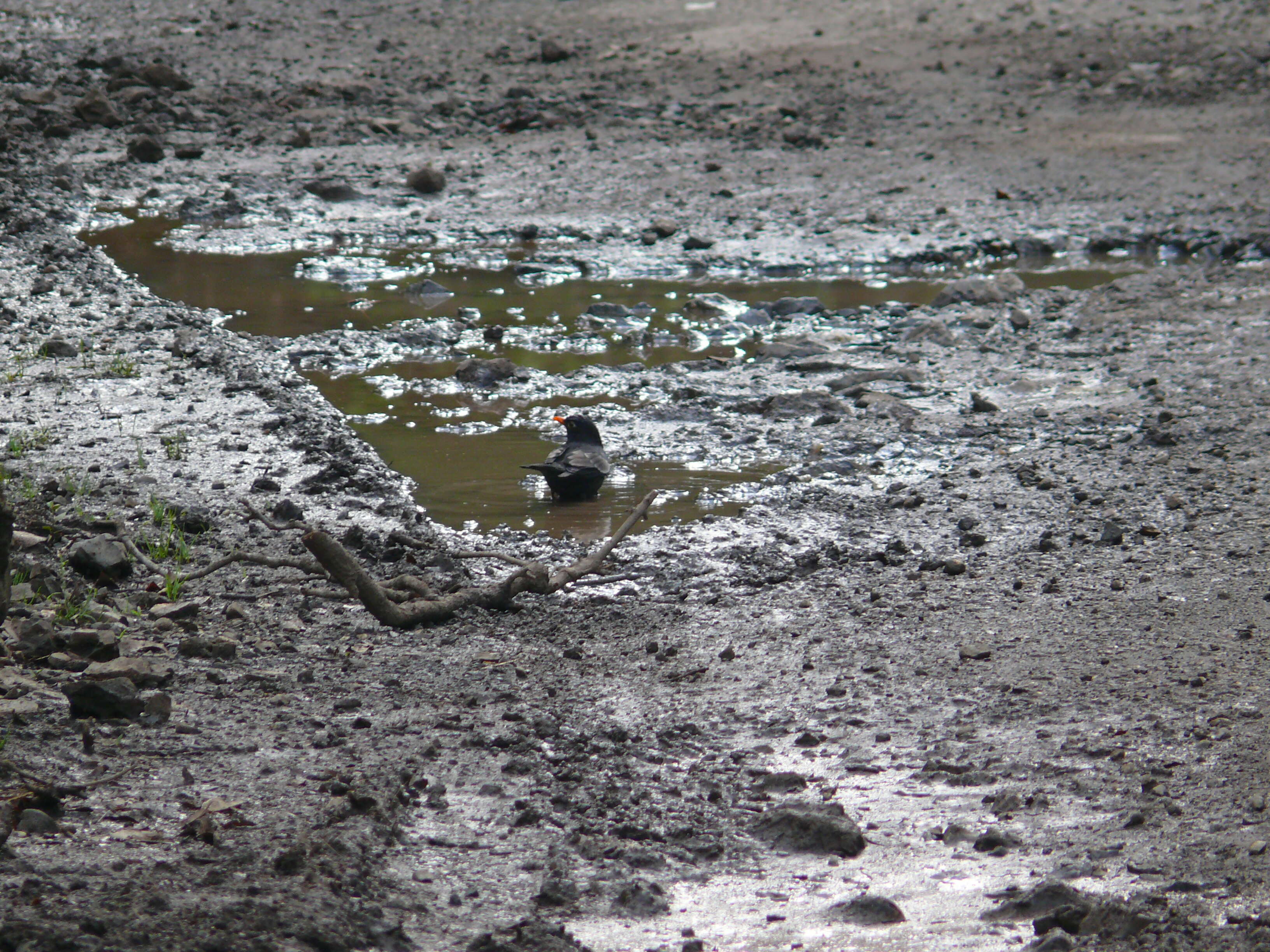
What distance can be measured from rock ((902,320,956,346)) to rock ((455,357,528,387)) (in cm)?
206

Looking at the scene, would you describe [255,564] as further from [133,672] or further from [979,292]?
[979,292]

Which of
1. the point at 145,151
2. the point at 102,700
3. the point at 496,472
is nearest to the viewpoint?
the point at 102,700

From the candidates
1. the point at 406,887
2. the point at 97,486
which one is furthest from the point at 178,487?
the point at 406,887

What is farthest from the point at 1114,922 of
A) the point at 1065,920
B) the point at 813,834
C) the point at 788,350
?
the point at 788,350

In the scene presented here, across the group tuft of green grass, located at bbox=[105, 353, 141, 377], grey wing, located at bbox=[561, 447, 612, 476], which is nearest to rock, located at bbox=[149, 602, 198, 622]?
grey wing, located at bbox=[561, 447, 612, 476]

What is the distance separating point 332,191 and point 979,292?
451cm

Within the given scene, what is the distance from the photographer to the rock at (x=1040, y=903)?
2.40 metres

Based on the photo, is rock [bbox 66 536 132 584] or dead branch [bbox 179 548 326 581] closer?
dead branch [bbox 179 548 326 581]

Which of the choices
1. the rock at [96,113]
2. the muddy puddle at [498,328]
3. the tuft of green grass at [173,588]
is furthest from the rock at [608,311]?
the rock at [96,113]

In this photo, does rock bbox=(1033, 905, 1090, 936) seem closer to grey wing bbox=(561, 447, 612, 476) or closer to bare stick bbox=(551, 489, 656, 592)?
bare stick bbox=(551, 489, 656, 592)

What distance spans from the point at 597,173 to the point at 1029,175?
330 cm

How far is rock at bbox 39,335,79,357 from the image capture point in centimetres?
585

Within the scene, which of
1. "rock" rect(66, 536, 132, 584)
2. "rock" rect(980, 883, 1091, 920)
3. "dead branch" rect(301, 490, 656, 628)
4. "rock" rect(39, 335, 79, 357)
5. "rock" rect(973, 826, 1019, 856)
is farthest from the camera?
"rock" rect(39, 335, 79, 357)

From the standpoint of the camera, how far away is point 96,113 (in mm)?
10008
